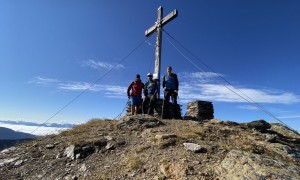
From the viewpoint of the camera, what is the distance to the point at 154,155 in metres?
7.94

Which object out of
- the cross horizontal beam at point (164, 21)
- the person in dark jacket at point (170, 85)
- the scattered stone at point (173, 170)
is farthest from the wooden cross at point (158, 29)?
the scattered stone at point (173, 170)

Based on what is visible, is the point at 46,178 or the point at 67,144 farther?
the point at 67,144

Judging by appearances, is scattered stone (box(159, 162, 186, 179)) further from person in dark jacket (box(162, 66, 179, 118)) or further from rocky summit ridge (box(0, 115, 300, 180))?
person in dark jacket (box(162, 66, 179, 118))

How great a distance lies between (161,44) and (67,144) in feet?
32.3

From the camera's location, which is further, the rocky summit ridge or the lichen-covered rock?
the lichen-covered rock

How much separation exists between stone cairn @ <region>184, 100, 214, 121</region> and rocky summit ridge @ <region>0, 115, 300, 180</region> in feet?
12.4

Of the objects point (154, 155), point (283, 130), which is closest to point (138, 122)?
point (154, 155)

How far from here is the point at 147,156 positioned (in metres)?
7.95

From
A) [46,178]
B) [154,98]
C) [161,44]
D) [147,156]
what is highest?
[161,44]

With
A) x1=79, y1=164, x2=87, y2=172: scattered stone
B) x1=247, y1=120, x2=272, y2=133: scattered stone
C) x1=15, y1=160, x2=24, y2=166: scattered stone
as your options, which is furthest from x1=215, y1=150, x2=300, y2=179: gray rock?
x1=247, y1=120, x2=272, y2=133: scattered stone

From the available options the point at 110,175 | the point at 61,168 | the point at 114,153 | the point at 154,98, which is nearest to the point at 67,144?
the point at 61,168

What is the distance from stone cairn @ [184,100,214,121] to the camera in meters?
15.4

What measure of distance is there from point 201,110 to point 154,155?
27.1 feet

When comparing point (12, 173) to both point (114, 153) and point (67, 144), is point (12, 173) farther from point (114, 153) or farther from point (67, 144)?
point (114, 153)
